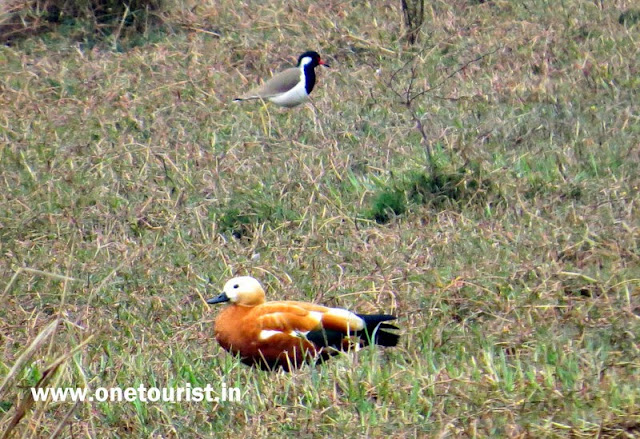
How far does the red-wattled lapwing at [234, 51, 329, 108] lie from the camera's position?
28.8ft

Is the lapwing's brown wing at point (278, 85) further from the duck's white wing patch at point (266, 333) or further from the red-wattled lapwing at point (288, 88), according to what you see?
the duck's white wing patch at point (266, 333)

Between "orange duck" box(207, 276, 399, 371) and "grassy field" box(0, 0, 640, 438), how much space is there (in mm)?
141

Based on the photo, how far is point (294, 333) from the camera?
4914 millimetres

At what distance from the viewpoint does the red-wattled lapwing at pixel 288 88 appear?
28.8 feet

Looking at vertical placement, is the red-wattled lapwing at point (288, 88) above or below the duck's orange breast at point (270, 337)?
above

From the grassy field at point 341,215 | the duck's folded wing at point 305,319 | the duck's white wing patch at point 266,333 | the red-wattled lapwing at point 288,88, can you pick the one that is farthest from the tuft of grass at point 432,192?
the red-wattled lapwing at point 288,88

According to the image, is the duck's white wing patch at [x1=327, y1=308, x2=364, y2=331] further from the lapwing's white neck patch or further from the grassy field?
the lapwing's white neck patch

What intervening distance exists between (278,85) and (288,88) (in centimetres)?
14

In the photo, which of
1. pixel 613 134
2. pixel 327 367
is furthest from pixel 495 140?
pixel 327 367

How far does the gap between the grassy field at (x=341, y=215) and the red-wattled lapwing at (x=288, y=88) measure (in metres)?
0.09

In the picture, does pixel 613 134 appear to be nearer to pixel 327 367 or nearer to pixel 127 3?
pixel 327 367

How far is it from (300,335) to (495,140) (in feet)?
9.88

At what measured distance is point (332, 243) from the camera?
21.5 feet

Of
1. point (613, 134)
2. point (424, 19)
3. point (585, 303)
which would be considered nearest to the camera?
point (585, 303)
